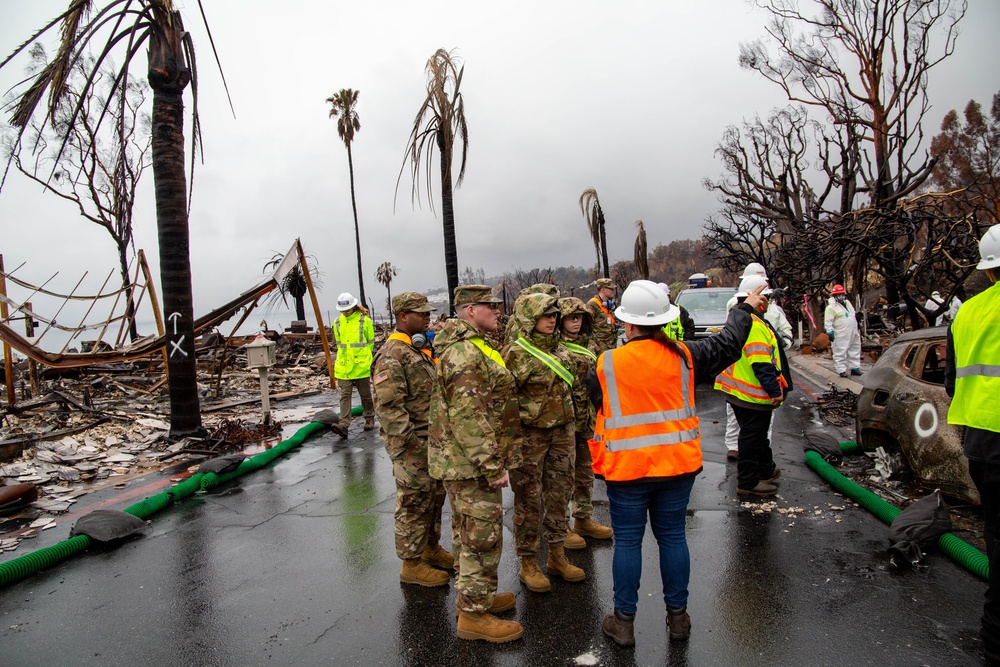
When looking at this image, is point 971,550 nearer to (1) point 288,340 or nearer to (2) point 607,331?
(2) point 607,331

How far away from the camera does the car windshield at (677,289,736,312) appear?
13883 mm

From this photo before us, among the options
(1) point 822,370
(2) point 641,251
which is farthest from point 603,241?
Answer: (1) point 822,370

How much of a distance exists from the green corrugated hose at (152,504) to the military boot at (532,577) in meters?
3.74

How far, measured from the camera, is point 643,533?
317 centimetres

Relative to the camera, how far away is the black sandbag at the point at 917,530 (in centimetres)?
392

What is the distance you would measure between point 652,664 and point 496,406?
61.7 inches

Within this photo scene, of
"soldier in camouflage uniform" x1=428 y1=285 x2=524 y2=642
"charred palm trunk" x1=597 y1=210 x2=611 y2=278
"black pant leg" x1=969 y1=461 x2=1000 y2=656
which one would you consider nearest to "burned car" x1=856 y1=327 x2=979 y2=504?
"black pant leg" x1=969 y1=461 x2=1000 y2=656

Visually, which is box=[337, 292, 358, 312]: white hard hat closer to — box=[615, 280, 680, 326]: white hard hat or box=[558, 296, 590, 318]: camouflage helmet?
box=[558, 296, 590, 318]: camouflage helmet

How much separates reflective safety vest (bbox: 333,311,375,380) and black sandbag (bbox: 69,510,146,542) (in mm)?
4063

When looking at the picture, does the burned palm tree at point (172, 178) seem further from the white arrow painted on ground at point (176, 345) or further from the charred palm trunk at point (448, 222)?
the charred palm trunk at point (448, 222)

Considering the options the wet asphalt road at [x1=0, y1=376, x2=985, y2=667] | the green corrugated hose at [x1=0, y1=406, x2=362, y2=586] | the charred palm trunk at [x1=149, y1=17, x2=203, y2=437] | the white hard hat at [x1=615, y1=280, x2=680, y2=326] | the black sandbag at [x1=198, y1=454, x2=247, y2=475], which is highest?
the charred palm trunk at [x1=149, y1=17, x2=203, y2=437]

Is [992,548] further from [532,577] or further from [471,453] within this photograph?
[471,453]

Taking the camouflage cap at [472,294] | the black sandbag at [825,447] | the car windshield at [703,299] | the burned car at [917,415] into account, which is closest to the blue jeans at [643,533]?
the camouflage cap at [472,294]

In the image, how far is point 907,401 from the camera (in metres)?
5.21
